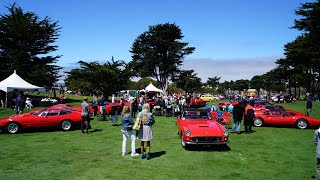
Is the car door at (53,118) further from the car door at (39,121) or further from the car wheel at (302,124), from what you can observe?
the car wheel at (302,124)

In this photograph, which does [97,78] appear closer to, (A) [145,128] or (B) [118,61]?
(B) [118,61]

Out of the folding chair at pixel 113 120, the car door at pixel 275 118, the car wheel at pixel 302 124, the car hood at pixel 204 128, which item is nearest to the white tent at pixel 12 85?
the folding chair at pixel 113 120

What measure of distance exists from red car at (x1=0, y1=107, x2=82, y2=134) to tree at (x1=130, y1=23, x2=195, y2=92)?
135 feet

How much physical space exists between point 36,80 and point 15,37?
7.96 m

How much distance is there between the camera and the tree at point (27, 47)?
46647 millimetres

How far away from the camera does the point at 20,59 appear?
47438 mm

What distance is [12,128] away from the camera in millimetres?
15938

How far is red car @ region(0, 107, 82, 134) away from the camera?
1594cm

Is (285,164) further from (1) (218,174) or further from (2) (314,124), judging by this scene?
(2) (314,124)

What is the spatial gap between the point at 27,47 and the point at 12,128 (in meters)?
36.6

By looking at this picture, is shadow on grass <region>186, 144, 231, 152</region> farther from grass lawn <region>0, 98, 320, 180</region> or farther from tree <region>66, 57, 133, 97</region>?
tree <region>66, 57, 133, 97</region>

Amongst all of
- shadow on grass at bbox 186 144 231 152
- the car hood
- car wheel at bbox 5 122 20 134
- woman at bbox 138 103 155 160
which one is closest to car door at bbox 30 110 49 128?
car wheel at bbox 5 122 20 134

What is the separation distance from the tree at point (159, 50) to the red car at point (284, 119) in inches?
1563

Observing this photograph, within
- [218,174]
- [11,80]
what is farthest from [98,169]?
[11,80]
